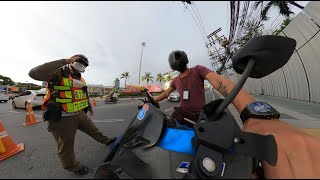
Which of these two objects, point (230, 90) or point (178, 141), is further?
point (230, 90)

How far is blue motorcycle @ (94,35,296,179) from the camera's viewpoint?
113 cm

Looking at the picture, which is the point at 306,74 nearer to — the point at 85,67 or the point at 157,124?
the point at 85,67

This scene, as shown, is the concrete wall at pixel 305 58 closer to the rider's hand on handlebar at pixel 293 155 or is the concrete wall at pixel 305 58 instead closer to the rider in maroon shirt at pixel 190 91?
the rider in maroon shirt at pixel 190 91

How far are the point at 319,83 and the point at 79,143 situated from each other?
41.2ft

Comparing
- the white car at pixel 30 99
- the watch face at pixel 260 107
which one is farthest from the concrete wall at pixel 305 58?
the white car at pixel 30 99

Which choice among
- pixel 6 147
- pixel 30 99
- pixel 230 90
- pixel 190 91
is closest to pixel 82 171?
pixel 190 91

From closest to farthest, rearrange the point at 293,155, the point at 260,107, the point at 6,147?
the point at 293,155 → the point at 260,107 → the point at 6,147

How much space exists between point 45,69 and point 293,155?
2.94 metres

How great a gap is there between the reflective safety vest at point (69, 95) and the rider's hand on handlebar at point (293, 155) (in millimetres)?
2899

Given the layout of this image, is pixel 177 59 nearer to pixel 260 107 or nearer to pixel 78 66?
pixel 260 107

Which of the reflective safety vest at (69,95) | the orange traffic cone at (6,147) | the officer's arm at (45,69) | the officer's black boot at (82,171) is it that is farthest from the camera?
the orange traffic cone at (6,147)

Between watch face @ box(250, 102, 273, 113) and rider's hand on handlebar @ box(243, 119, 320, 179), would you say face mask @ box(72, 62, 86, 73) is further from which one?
rider's hand on handlebar @ box(243, 119, 320, 179)

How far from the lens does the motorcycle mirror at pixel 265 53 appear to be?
1259mm

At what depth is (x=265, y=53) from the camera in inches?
49.4
